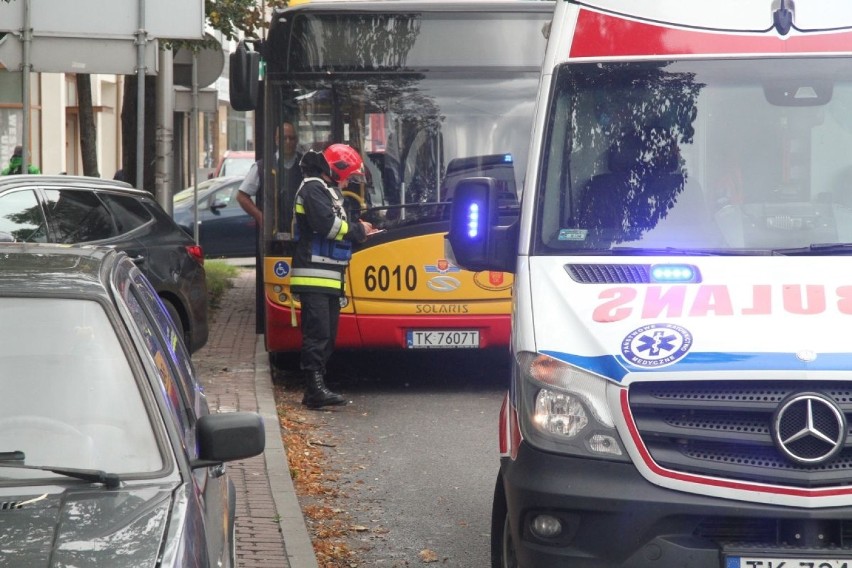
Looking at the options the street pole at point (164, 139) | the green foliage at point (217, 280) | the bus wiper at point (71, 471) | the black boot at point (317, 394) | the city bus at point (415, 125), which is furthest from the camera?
the green foliage at point (217, 280)

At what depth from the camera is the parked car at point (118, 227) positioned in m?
10.4

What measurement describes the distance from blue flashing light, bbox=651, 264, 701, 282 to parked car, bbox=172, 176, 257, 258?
22.1 meters

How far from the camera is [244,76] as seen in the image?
10758 mm

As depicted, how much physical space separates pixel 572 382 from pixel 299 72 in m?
6.57

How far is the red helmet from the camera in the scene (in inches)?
409

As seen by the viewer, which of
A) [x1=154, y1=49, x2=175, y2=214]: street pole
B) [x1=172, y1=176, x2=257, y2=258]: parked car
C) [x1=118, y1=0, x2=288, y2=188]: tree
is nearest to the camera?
[x1=154, y1=49, x2=175, y2=214]: street pole

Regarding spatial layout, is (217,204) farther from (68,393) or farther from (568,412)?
(68,393)

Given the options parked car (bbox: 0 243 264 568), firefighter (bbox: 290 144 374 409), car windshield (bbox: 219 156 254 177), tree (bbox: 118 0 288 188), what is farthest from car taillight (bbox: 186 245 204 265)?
car windshield (bbox: 219 156 254 177)

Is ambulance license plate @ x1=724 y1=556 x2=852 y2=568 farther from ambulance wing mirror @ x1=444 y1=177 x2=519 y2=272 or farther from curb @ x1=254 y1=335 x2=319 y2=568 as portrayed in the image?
curb @ x1=254 y1=335 x2=319 y2=568

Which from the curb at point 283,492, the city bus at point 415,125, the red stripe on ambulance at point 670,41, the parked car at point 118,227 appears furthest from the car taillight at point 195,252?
the red stripe on ambulance at point 670,41

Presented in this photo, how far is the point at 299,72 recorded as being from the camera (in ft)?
36.0

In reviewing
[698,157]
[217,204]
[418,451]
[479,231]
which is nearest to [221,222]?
[217,204]

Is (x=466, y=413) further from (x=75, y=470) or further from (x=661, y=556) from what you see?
(x=75, y=470)

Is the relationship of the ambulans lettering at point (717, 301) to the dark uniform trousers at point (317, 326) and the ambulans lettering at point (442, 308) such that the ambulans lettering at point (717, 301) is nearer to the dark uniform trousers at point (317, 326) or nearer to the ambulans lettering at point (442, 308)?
the dark uniform trousers at point (317, 326)
